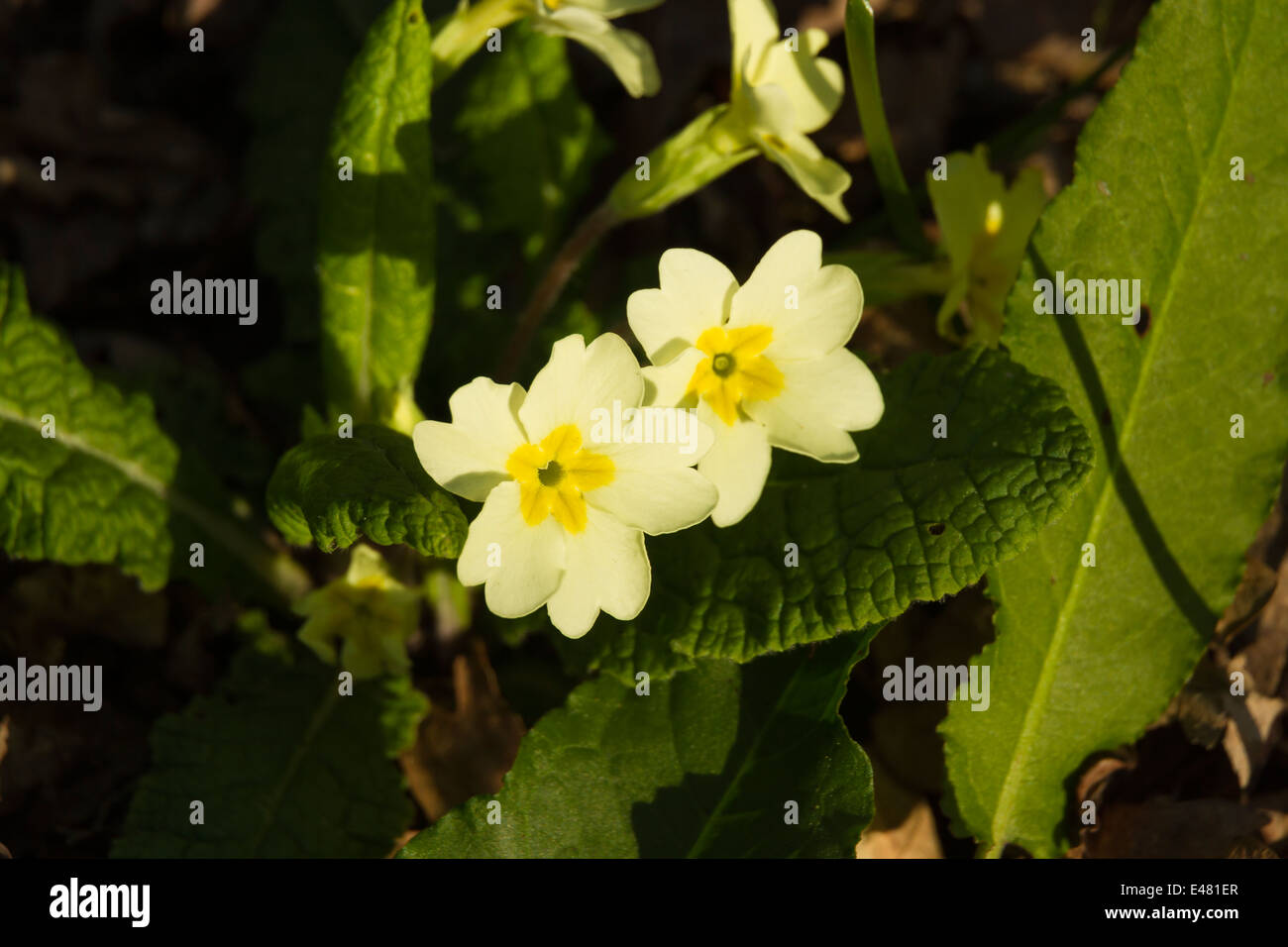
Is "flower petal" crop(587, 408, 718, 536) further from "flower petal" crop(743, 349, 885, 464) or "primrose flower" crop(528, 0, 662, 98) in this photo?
"primrose flower" crop(528, 0, 662, 98)

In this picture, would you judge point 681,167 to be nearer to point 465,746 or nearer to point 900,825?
point 465,746

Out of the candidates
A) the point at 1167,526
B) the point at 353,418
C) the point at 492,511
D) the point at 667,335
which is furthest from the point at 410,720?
the point at 1167,526

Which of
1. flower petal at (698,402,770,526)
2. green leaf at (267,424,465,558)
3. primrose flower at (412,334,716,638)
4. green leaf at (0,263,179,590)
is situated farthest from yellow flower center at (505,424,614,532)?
green leaf at (0,263,179,590)

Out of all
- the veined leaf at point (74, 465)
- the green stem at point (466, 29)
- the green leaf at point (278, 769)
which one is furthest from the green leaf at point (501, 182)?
the green leaf at point (278, 769)

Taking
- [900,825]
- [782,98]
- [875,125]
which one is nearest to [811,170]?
[782,98]

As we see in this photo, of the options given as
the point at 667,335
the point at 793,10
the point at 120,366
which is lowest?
the point at 667,335
